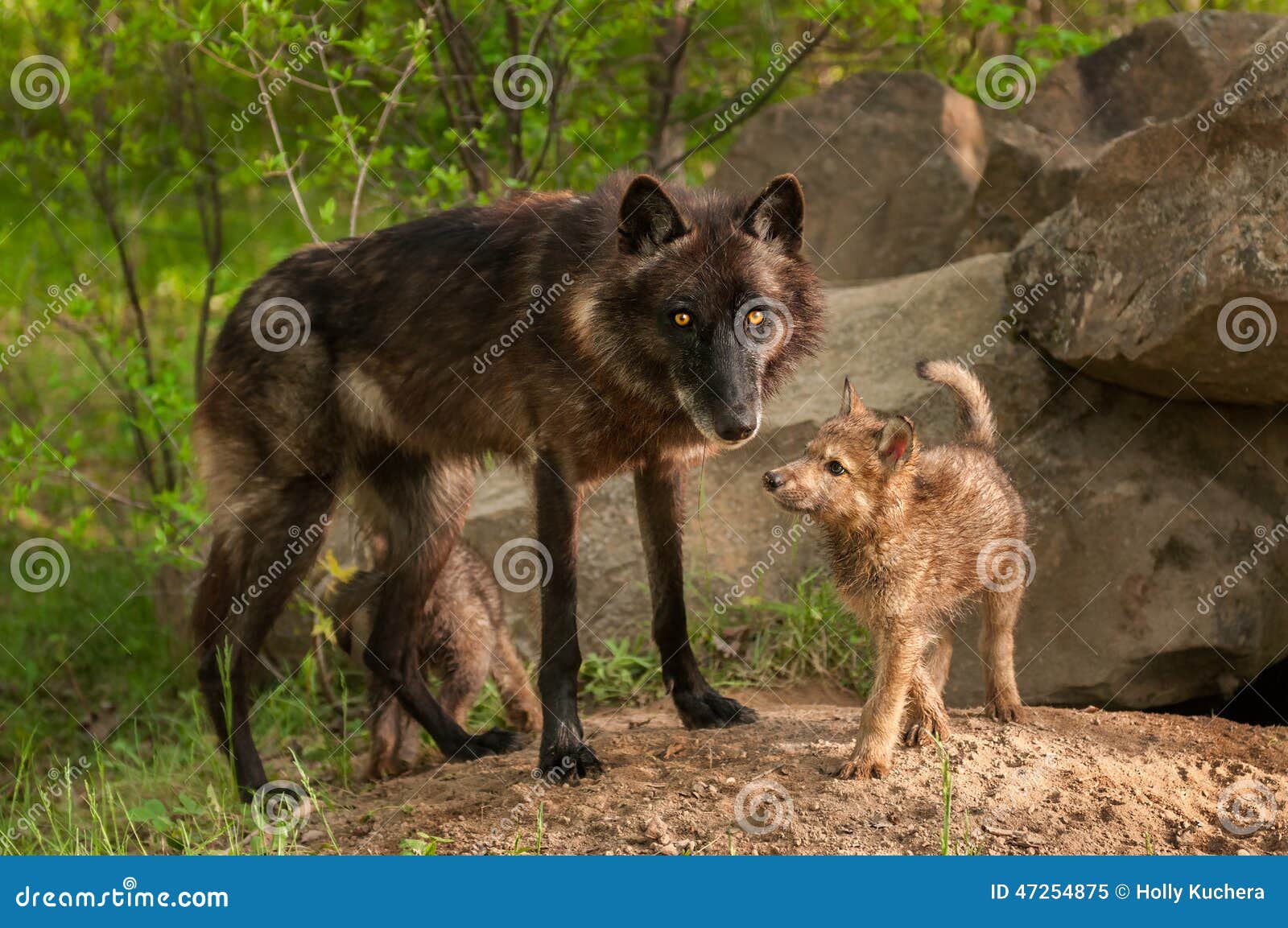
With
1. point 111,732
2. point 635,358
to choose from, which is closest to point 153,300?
point 111,732

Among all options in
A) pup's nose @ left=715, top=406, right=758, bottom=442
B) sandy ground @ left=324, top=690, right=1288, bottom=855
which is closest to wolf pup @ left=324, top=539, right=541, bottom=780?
sandy ground @ left=324, top=690, right=1288, bottom=855

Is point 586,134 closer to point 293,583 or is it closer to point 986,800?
point 293,583

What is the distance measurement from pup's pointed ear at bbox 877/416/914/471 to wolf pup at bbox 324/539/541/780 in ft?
9.01

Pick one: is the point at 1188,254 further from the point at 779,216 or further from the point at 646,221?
the point at 646,221

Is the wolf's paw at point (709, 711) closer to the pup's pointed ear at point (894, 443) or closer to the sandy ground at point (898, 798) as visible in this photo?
the sandy ground at point (898, 798)

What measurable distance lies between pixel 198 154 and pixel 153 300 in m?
2.88

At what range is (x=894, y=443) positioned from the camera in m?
4.34

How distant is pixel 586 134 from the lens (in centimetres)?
860

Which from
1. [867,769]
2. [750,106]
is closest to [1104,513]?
[867,769]

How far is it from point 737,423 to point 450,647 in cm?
253

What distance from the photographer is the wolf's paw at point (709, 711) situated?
5449 millimetres

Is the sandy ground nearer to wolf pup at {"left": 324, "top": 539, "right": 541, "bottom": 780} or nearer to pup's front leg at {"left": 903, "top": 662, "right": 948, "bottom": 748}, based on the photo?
pup's front leg at {"left": 903, "top": 662, "right": 948, "bottom": 748}

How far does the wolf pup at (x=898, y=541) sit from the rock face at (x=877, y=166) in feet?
13.1

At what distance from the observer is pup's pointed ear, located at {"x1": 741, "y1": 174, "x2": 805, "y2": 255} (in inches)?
199
